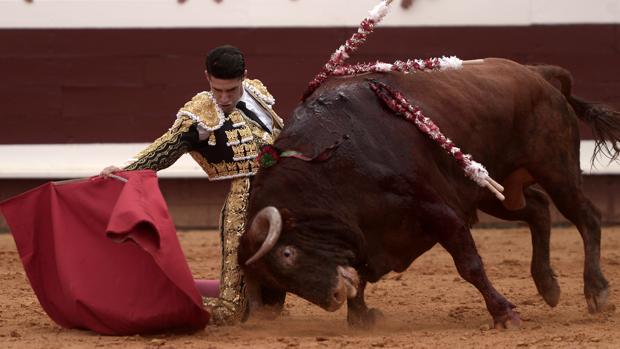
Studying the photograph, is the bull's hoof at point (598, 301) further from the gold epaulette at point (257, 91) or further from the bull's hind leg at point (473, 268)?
the gold epaulette at point (257, 91)

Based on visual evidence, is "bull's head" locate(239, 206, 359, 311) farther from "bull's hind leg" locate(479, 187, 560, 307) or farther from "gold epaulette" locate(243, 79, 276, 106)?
"bull's hind leg" locate(479, 187, 560, 307)

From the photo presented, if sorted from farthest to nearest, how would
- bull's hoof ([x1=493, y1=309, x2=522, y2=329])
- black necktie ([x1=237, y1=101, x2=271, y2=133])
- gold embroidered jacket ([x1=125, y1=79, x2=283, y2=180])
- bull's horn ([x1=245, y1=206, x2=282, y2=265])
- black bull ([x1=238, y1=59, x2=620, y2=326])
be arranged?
1. black necktie ([x1=237, y1=101, x2=271, y2=133])
2. gold embroidered jacket ([x1=125, y1=79, x2=283, y2=180])
3. bull's hoof ([x1=493, y1=309, x2=522, y2=329])
4. black bull ([x1=238, y1=59, x2=620, y2=326])
5. bull's horn ([x1=245, y1=206, x2=282, y2=265])

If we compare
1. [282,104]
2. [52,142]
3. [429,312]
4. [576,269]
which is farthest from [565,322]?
[52,142]

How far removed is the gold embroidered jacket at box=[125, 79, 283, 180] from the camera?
14.6 ft

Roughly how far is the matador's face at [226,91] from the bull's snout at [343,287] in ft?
2.45

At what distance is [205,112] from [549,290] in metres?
1.69

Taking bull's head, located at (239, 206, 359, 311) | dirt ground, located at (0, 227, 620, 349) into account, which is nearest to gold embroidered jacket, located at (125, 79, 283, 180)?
bull's head, located at (239, 206, 359, 311)

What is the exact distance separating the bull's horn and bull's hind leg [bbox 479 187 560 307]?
1486 millimetres

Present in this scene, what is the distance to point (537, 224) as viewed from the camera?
17.9 feet

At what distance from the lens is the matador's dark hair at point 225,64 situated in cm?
427

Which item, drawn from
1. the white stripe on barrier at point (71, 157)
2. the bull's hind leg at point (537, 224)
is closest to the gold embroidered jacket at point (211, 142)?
the bull's hind leg at point (537, 224)

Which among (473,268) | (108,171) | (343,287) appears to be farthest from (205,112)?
(473,268)

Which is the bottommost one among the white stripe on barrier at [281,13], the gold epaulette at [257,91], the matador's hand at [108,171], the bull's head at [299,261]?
the bull's head at [299,261]

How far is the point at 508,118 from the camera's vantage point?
4887 mm
